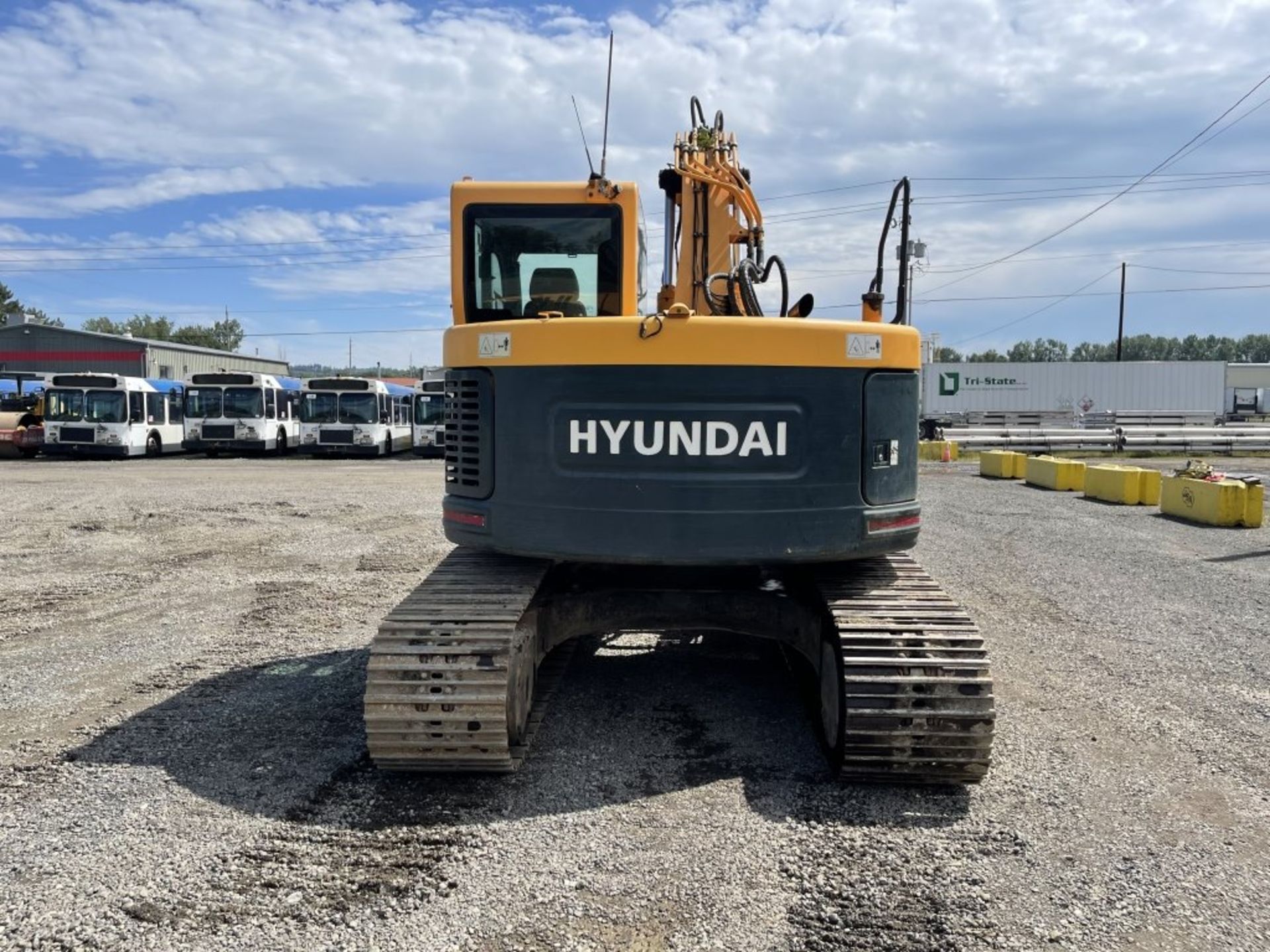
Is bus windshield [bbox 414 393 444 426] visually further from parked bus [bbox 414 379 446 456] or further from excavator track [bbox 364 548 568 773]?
excavator track [bbox 364 548 568 773]

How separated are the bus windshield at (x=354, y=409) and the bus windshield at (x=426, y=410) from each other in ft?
4.72

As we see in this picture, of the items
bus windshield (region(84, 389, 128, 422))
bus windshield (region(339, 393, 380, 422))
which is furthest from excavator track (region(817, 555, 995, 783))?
bus windshield (region(84, 389, 128, 422))

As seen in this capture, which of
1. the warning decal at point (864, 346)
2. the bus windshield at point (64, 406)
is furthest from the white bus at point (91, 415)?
the warning decal at point (864, 346)

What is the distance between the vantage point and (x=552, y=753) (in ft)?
15.1

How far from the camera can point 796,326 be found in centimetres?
417

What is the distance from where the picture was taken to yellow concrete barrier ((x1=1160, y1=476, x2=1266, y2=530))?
13422 mm

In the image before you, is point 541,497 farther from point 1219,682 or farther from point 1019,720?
point 1219,682

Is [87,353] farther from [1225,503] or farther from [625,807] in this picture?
[625,807]

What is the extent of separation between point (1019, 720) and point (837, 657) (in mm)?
1519

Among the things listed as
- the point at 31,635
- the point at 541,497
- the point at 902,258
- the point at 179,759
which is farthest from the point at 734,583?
the point at 31,635

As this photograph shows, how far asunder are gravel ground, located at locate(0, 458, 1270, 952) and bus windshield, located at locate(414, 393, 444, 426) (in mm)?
22675

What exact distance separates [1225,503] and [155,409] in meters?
28.8

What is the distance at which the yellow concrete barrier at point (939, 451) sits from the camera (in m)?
26.3

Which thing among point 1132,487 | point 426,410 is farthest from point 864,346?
point 426,410
